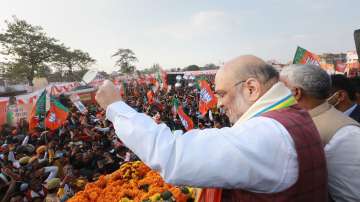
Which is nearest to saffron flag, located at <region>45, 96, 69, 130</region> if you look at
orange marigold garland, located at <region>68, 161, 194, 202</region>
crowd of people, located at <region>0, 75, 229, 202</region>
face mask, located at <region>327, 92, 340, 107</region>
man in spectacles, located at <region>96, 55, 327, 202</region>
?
crowd of people, located at <region>0, 75, 229, 202</region>

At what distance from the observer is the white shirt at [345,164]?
164 cm

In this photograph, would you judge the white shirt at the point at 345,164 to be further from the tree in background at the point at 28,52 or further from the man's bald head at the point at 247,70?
the tree in background at the point at 28,52

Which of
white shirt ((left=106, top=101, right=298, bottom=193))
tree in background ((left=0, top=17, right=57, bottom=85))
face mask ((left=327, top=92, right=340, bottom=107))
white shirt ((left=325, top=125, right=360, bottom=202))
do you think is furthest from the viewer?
tree in background ((left=0, top=17, right=57, bottom=85))

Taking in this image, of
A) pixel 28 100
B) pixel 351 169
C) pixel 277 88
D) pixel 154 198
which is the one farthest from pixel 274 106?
pixel 28 100

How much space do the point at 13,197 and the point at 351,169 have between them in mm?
5983

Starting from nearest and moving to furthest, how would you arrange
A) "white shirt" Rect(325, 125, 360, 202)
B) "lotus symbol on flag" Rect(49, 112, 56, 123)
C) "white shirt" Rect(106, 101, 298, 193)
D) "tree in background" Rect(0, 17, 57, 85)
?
"white shirt" Rect(106, 101, 298, 193) < "white shirt" Rect(325, 125, 360, 202) < "lotus symbol on flag" Rect(49, 112, 56, 123) < "tree in background" Rect(0, 17, 57, 85)

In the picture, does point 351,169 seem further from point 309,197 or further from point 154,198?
point 154,198

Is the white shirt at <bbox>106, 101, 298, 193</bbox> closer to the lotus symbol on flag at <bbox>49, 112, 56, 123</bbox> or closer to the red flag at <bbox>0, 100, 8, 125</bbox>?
the lotus symbol on flag at <bbox>49, 112, 56, 123</bbox>

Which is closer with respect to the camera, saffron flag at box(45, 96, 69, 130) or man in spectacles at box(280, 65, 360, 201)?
man in spectacles at box(280, 65, 360, 201)

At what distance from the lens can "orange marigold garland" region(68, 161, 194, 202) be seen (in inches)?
134

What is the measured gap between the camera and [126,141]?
1.19 meters

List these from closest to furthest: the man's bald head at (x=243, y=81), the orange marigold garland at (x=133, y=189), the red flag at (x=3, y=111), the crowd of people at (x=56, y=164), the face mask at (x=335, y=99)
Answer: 1. the man's bald head at (x=243, y=81)
2. the face mask at (x=335, y=99)
3. the orange marigold garland at (x=133, y=189)
4. the crowd of people at (x=56, y=164)
5. the red flag at (x=3, y=111)

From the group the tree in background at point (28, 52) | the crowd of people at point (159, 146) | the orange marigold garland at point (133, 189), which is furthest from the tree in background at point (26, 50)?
the orange marigold garland at point (133, 189)

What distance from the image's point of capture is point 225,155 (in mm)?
1068
